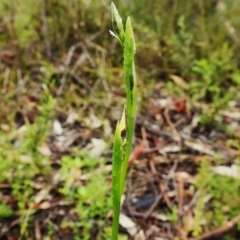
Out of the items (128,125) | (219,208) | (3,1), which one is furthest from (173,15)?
(128,125)

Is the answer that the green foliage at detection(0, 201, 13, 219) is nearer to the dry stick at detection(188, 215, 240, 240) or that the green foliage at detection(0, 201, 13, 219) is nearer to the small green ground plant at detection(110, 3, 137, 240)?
the dry stick at detection(188, 215, 240, 240)

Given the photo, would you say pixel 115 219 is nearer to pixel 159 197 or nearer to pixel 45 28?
pixel 159 197

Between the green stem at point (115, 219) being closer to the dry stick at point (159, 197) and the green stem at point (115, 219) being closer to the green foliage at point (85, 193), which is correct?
the green foliage at point (85, 193)

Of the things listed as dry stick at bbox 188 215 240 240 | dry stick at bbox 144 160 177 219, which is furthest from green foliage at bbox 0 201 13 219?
dry stick at bbox 188 215 240 240

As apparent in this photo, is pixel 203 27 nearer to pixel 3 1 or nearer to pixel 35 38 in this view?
pixel 35 38

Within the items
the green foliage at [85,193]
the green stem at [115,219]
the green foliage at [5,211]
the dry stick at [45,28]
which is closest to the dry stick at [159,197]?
the green foliage at [85,193]
